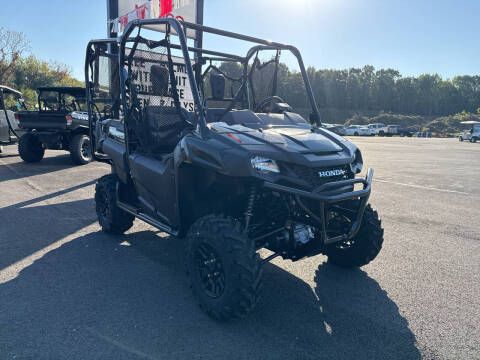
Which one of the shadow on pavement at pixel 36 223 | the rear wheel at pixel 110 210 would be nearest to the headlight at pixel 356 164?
the rear wheel at pixel 110 210

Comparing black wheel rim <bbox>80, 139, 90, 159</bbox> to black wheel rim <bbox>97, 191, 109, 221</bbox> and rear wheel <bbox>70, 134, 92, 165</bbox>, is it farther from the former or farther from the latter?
black wheel rim <bbox>97, 191, 109, 221</bbox>

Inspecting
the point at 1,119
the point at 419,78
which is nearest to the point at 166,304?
the point at 1,119

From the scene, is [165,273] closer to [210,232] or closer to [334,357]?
[210,232]

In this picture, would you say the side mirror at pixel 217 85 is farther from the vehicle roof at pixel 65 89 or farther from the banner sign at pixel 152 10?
the vehicle roof at pixel 65 89

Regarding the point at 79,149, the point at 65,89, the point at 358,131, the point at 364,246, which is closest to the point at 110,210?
the point at 364,246

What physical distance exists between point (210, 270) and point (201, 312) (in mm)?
342

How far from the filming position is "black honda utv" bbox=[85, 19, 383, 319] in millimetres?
2871

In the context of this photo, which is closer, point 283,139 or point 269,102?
point 283,139

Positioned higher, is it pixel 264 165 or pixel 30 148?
pixel 264 165

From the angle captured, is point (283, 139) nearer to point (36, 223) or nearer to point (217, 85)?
point (217, 85)

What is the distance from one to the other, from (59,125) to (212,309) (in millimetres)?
9144

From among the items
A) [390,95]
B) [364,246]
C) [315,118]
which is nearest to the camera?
[364,246]

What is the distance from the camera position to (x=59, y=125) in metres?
10.6

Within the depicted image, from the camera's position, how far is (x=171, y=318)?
9.93 ft
